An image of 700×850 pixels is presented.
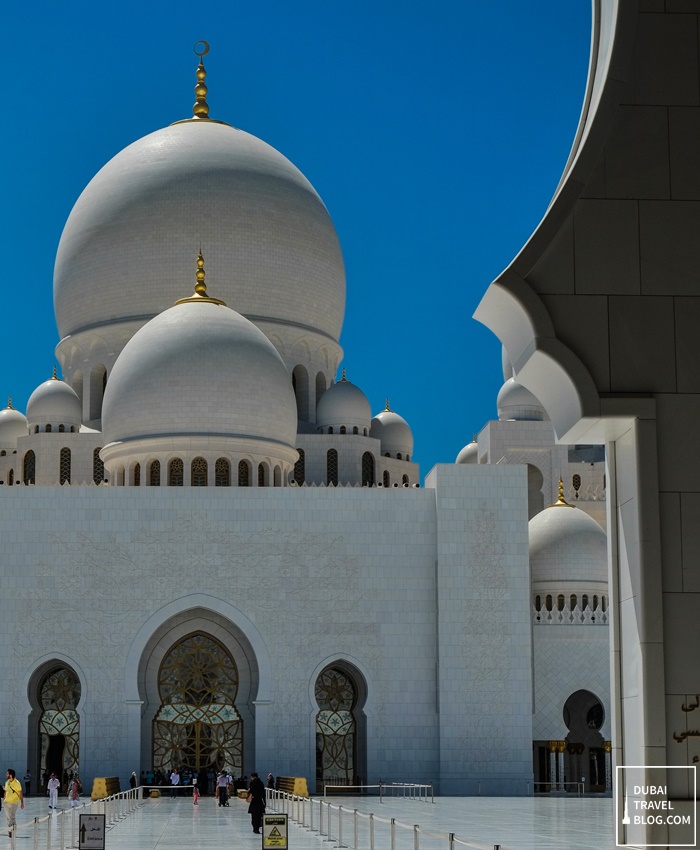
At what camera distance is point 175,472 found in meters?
28.6

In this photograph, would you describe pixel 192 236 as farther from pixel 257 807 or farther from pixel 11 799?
pixel 11 799

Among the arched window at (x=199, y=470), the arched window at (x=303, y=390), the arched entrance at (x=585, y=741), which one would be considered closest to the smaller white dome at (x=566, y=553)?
the arched entrance at (x=585, y=741)

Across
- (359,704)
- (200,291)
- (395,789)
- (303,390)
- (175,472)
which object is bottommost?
(395,789)

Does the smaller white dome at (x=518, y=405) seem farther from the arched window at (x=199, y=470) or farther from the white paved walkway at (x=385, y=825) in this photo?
the white paved walkway at (x=385, y=825)

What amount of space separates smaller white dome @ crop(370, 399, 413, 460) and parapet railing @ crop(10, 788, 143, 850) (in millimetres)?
13615

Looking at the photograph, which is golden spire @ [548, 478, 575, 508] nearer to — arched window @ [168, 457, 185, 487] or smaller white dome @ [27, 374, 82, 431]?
arched window @ [168, 457, 185, 487]

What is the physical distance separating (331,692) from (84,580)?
527 cm

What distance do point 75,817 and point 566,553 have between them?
50.4 feet

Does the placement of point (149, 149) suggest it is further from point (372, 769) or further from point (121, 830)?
point (121, 830)

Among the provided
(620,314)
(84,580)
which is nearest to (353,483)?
(84,580)

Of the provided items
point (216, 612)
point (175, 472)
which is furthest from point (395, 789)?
point (175, 472)

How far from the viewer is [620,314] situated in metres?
6.34

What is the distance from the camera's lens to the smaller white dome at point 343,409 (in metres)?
33.8

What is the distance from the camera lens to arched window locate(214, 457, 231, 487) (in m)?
28.7
